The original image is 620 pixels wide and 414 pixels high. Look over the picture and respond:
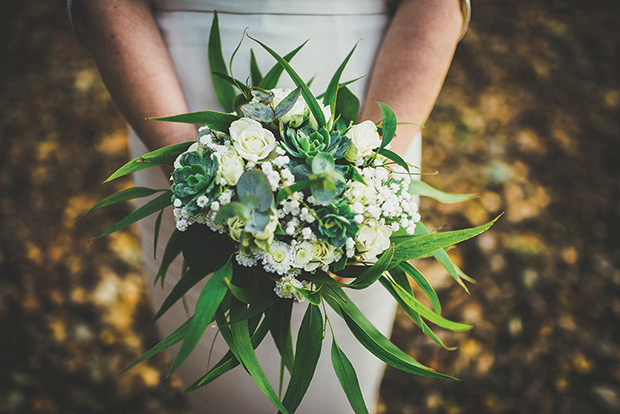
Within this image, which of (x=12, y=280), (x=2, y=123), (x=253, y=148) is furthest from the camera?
(x=2, y=123)

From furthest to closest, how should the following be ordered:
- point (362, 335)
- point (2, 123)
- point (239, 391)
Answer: point (2, 123)
point (239, 391)
point (362, 335)

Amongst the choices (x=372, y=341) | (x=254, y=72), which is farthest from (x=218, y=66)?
(x=372, y=341)

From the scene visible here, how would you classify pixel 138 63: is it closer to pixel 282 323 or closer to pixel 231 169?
pixel 231 169

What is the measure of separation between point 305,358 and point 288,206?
0.30 meters

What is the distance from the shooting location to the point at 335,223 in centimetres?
73

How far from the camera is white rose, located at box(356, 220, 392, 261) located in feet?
2.58

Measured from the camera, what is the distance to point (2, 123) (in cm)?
267

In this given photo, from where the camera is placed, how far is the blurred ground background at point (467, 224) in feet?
6.31

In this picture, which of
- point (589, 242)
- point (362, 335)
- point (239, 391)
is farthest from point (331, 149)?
point (589, 242)

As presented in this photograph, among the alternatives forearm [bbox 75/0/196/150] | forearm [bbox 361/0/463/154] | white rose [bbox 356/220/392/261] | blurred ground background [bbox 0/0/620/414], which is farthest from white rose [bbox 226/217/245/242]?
blurred ground background [bbox 0/0/620/414]

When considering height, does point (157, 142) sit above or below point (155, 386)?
above

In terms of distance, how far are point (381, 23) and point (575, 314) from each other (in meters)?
1.79

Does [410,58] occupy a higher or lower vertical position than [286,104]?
lower

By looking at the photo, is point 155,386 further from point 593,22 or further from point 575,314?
point 593,22
